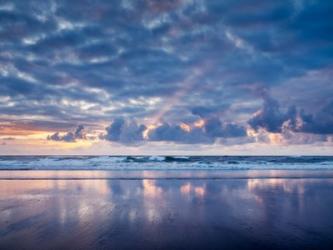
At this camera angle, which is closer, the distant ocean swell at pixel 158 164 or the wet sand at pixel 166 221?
the wet sand at pixel 166 221

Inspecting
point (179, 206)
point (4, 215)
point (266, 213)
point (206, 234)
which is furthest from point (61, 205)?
point (266, 213)

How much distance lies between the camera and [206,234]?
23.5 feet

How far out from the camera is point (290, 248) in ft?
20.0

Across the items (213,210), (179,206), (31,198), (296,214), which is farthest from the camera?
(31,198)

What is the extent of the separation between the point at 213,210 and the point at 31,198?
26.6 feet

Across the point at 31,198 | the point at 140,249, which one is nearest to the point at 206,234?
the point at 140,249

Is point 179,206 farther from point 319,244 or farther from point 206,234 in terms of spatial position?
point 319,244

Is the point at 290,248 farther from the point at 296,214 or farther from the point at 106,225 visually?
the point at 106,225

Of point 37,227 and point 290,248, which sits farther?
point 37,227

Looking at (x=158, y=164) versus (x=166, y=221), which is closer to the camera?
(x=166, y=221)

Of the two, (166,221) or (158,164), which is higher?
(158,164)

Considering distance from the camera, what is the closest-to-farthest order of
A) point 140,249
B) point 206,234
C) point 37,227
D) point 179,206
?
1. point 140,249
2. point 206,234
3. point 37,227
4. point 179,206

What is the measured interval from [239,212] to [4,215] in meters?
7.68

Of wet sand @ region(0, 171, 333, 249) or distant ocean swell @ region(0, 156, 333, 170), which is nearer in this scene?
wet sand @ region(0, 171, 333, 249)
